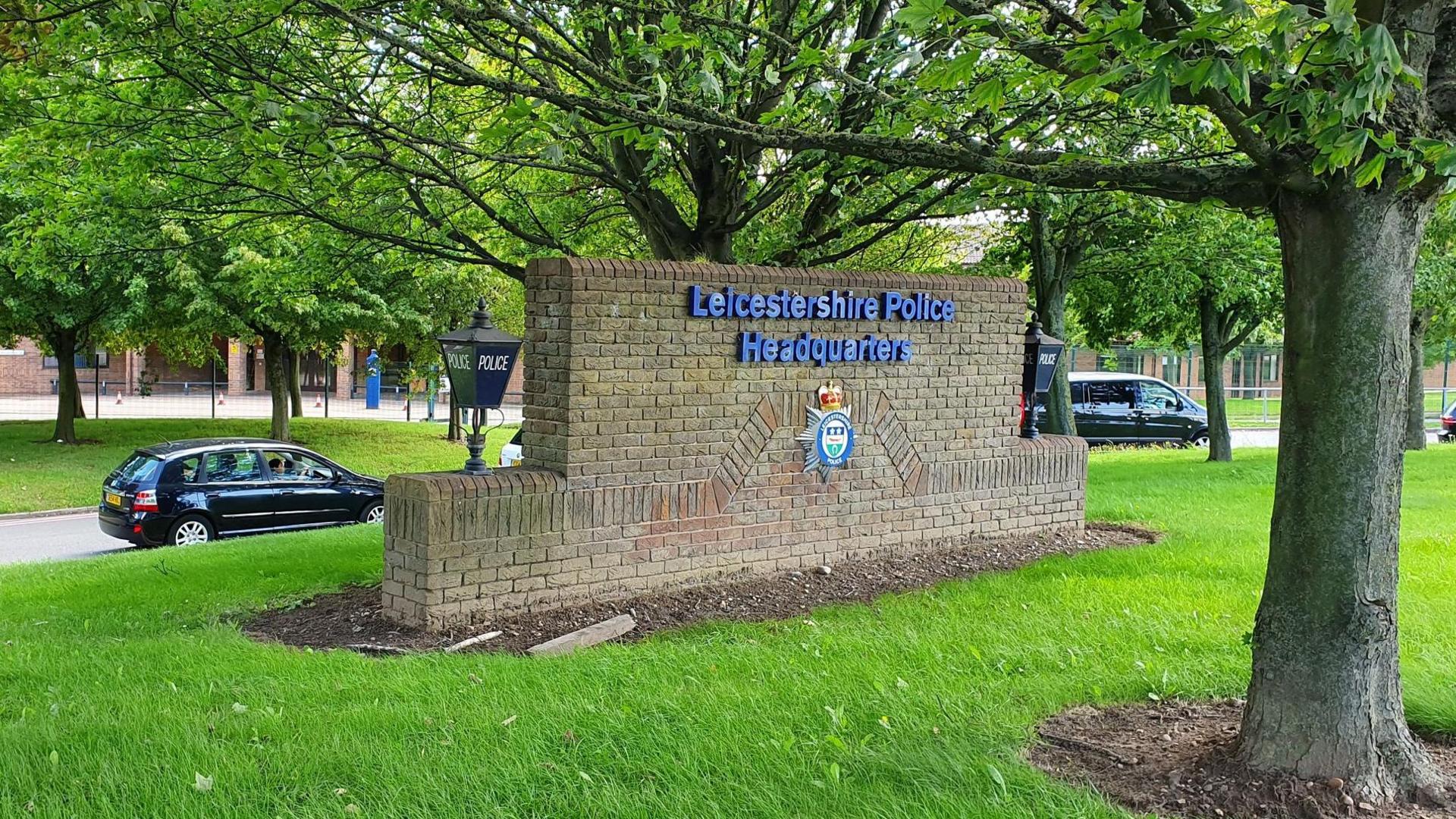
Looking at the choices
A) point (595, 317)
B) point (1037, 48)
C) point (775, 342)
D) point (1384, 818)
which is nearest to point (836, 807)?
point (1384, 818)

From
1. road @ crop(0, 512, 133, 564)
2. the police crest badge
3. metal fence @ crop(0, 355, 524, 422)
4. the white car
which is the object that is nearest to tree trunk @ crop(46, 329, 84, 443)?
metal fence @ crop(0, 355, 524, 422)

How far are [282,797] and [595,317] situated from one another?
14.2 feet

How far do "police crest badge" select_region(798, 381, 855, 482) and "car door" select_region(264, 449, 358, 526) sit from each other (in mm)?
8642

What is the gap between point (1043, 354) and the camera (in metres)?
11.0

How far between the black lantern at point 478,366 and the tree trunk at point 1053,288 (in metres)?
10.7

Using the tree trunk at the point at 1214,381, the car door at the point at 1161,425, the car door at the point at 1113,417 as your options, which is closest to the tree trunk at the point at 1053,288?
the tree trunk at the point at 1214,381

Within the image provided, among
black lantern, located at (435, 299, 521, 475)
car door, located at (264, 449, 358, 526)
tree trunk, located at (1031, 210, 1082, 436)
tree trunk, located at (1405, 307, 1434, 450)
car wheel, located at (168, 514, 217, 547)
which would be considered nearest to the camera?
black lantern, located at (435, 299, 521, 475)

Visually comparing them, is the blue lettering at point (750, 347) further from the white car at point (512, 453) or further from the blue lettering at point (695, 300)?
the white car at point (512, 453)

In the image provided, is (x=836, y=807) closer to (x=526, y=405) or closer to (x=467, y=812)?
(x=467, y=812)

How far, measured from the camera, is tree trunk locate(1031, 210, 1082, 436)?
17.3 metres

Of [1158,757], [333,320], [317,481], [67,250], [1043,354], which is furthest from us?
[333,320]

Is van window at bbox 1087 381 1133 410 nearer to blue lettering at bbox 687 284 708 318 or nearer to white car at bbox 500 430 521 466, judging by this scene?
white car at bbox 500 430 521 466

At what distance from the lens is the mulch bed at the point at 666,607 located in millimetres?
7371

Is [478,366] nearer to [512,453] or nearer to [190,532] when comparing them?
[190,532]
